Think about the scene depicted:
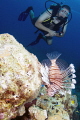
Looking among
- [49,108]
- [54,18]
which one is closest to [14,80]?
[49,108]

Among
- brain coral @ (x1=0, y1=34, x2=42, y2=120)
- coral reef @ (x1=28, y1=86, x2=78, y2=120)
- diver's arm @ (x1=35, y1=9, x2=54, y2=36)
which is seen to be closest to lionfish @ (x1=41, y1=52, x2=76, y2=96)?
coral reef @ (x1=28, y1=86, x2=78, y2=120)

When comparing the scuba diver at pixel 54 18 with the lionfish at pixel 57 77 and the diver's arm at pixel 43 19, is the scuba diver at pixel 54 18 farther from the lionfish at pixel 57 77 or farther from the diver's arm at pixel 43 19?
the lionfish at pixel 57 77

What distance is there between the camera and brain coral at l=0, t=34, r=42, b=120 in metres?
1.04

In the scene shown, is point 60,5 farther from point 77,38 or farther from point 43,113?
point 77,38

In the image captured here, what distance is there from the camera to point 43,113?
159cm

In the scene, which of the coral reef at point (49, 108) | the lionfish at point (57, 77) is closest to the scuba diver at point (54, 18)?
the lionfish at point (57, 77)

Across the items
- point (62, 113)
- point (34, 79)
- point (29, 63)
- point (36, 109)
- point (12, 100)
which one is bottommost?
point (62, 113)

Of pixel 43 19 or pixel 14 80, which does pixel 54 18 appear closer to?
pixel 43 19

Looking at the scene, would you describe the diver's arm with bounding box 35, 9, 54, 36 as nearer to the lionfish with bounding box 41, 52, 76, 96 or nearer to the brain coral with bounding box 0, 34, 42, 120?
the lionfish with bounding box 41, 52, 76, 96

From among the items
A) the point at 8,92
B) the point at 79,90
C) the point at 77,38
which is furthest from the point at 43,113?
the point at 77,38

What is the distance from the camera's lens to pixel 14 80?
1.06m

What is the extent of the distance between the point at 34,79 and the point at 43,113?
65 centimetres

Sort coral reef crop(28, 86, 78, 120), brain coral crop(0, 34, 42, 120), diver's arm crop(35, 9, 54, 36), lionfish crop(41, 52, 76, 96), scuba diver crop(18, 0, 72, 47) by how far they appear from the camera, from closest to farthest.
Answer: brain coral crop(0, 34, 42, 120)
coral reef crop(28, 86, 78, 120)
lionfish crop(41, 52, 76, 96)
scuba diver crop(18, 0, 72, 47)
diver's arm crop(35, 9, 54, 36)

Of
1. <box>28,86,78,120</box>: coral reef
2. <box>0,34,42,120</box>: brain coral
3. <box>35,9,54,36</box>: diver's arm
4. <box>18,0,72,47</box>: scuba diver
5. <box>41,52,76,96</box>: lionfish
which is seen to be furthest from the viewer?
<box>35,9,54,36</box>: diver's arm
